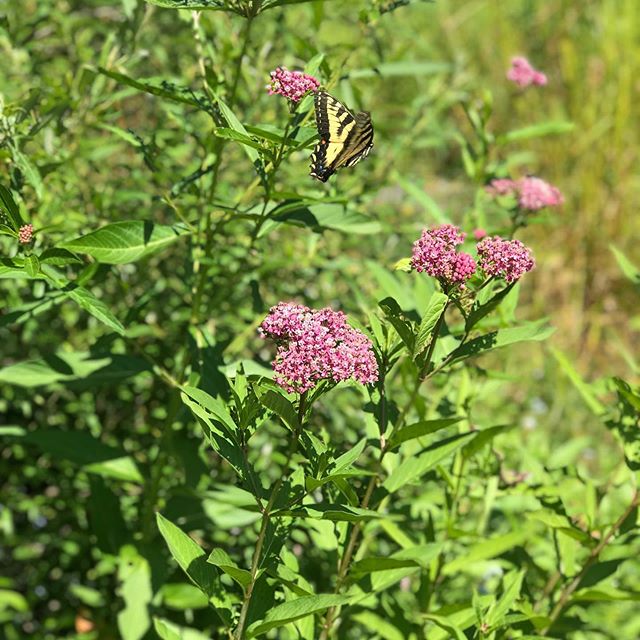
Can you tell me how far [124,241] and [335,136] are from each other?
0.49 m

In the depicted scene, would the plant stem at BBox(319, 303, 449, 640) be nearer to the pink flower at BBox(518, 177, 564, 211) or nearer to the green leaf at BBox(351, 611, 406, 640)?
the green leaf at BBox(351, 611, 406, 640)

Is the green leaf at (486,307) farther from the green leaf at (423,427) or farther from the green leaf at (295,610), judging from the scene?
the green leaf at (295,610)

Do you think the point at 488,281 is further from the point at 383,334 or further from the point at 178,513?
the point at 178,513

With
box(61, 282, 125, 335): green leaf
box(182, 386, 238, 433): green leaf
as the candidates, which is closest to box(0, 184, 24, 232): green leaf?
box(61, 282, 125, 335): green leaf

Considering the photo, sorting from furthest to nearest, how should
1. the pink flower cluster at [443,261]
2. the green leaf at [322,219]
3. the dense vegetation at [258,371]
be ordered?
the green leaf at [322,219], the dense vegetation at [258,371], the pink flower cluster at [443,261]

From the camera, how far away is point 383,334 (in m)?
1.49

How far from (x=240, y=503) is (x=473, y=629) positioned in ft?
1.91

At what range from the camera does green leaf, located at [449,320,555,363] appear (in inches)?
57.9

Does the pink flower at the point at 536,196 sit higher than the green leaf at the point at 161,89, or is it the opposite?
the green leaf at the point at 161,89

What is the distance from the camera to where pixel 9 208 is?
4.82 feet

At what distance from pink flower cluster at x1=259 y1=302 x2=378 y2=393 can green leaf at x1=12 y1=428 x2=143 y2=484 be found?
38.1 inches

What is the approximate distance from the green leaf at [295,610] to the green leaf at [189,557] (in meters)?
0.11

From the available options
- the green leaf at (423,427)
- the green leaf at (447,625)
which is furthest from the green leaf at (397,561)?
the green leaf at (423,427)

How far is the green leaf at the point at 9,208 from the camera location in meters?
1.45
